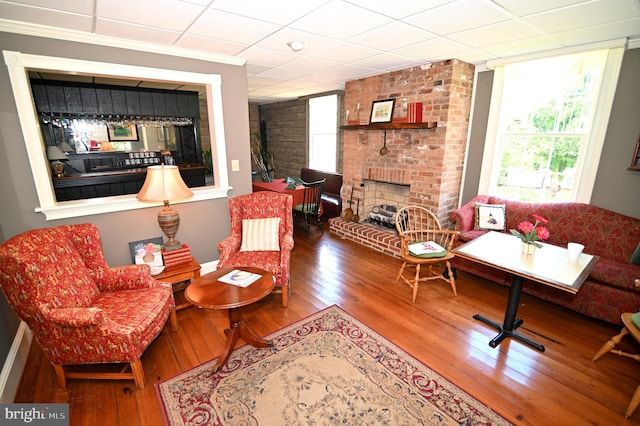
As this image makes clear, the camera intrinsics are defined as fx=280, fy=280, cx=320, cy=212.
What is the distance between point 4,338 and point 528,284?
4.38 m

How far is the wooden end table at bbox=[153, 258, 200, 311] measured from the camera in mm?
2506

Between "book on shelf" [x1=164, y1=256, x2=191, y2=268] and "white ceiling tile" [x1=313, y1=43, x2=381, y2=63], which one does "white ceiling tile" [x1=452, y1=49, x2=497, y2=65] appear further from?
"book on shelf" [x1=164, y1=256, x2=191, y2=268]

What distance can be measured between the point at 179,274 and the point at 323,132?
464cm

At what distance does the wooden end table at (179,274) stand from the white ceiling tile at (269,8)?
2118 millimetres

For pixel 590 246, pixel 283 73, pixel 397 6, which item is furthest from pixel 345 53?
pixel 590 246

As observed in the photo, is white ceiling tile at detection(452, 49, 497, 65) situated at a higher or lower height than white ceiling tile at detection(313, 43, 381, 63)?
higher

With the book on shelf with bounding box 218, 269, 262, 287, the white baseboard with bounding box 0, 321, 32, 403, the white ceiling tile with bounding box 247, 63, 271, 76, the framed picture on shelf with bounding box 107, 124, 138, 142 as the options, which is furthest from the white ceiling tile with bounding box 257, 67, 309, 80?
the framed picture on shelf with bounding box 107, 124, 138, 142

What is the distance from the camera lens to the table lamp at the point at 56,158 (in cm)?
479

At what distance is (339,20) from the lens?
85.2 inches

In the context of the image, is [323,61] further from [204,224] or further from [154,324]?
[154,324]

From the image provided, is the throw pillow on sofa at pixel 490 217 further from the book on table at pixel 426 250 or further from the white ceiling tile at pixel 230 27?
the white ceiling tile at pixel 230 27

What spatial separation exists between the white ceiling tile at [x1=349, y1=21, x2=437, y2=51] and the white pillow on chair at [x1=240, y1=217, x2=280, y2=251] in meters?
1.97

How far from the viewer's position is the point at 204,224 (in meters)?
3.34

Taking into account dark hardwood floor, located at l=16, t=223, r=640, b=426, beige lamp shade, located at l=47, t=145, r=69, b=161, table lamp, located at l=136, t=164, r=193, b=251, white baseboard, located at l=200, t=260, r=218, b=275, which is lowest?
dark hardwood floor, located at l=16, t=223, r=640, b=426
